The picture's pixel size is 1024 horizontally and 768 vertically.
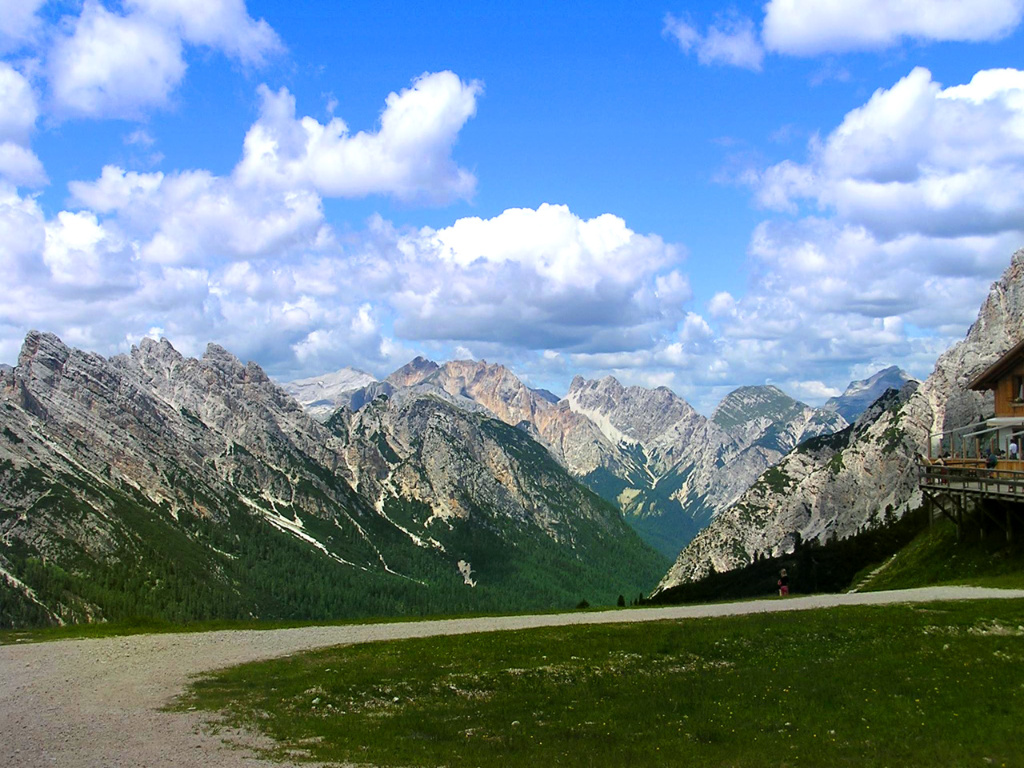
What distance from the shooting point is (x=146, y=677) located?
30.5 metres

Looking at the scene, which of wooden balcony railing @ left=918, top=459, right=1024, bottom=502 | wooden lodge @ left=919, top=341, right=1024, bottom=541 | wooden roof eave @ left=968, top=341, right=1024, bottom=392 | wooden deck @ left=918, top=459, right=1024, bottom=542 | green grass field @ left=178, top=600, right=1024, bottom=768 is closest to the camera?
green grass field @ left=178, top=600, right=1024, bottom=768

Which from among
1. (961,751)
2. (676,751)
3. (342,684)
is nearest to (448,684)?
(342,684)

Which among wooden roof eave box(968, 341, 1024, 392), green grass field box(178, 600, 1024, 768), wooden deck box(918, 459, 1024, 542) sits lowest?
green grass field box(178, 600, 1024, 768)

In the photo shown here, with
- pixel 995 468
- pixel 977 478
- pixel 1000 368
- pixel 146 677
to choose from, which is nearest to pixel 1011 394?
pixel 1000 368

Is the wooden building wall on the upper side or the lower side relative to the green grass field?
upper

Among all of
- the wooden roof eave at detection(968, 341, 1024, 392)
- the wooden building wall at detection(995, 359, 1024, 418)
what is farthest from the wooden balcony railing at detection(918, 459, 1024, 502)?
the wooden roof eave at detection(968, 341, 1024, 392)

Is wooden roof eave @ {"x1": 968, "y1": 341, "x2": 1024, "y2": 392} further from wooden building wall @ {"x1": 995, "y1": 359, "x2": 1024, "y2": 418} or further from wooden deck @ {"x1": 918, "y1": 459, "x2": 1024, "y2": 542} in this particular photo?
wooden deck @ {"x1": 918, "y1": 459, "x2": 1024, "y2": 542}

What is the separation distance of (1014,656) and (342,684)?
23290 millimetres

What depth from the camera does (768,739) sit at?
20641mm

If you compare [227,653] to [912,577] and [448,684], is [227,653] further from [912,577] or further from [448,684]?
[912,577]

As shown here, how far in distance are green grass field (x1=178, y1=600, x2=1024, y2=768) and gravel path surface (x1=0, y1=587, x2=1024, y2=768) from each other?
6.32 ft

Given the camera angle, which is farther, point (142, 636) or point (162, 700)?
point (142, 636)

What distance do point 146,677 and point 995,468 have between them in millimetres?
56741

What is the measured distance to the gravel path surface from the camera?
67.7 feet
